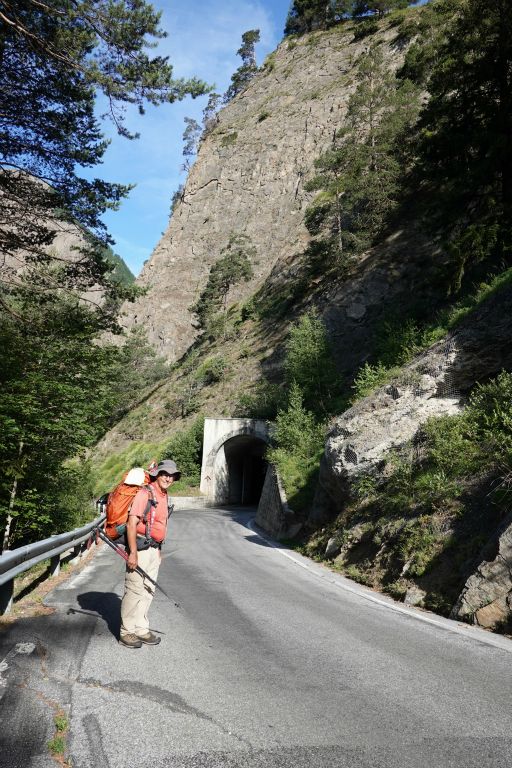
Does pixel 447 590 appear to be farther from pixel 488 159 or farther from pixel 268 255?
pixel 268 255

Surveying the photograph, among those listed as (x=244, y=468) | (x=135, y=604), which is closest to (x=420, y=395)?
(x=135, y=604)

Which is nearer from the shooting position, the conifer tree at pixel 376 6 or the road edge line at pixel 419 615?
the road edge line at pixel 419 615

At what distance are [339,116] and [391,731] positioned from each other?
247 ft

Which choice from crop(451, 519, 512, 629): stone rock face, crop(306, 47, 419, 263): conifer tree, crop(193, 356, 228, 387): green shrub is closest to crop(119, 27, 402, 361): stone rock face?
crop(193, 356, 228, 387): green shrub

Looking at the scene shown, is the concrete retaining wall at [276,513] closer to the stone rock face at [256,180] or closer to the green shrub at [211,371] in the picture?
the green shrub at [211,371]

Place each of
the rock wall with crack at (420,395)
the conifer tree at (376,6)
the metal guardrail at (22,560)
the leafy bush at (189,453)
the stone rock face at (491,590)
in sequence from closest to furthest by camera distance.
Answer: the metal guardrail at (22,560) → the stone rock face at (491,590) → the rock wall with crack at (420,395) → the leafy bush at (189,453) → the conifer tree at (376,6)

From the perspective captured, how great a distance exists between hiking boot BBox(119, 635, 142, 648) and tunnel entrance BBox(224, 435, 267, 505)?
30824 millimetres

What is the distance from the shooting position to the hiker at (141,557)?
478cm

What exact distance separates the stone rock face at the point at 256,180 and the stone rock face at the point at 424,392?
48987 millimetres

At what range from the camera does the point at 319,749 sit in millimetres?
2859

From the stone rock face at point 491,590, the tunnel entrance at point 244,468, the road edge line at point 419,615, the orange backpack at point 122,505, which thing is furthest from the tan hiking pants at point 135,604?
the tunnel entrance at point 244,468

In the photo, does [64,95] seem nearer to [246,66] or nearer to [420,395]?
[420,395]

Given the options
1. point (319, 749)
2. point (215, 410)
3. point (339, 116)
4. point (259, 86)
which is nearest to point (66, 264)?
point (319, 749)

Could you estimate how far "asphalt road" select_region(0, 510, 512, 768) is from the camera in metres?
2.81
